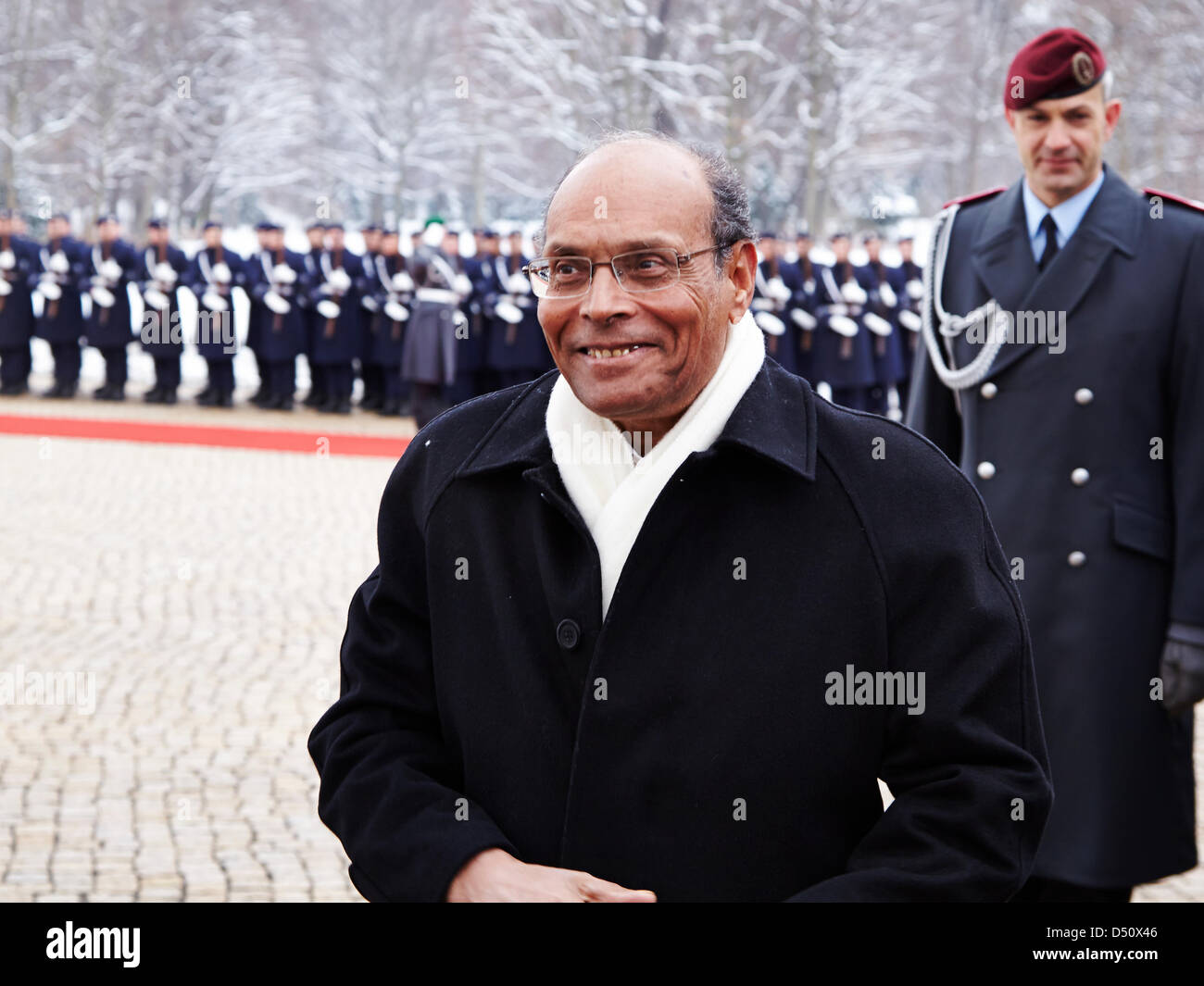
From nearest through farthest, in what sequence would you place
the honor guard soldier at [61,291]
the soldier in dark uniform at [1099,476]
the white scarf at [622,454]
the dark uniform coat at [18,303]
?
the white scarf at [622,454]
the soldier in dark uniform at [1099,476]
the honor guard soldier at [61,291]
the dark uniform coat at [18,303]

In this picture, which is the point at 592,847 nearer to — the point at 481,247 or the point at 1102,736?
the point at 1102,736

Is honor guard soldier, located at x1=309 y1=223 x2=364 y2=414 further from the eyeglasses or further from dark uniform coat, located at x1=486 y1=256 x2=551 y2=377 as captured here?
the eyeglasses

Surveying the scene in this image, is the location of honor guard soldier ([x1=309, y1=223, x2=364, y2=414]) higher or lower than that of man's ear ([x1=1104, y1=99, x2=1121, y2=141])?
lower

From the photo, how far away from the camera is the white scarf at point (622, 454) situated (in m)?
2.23

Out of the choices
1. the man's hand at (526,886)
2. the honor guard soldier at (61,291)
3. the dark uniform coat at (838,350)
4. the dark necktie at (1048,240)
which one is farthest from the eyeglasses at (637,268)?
the honor guard soldier at (61,291)

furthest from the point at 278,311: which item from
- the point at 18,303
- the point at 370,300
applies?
the point at 18,303

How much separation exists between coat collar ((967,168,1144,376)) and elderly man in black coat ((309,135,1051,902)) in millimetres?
1829

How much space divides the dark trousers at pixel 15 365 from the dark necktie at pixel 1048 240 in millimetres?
17289

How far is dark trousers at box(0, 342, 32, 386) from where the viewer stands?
19.7 metres

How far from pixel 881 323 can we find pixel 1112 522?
48.9 ft

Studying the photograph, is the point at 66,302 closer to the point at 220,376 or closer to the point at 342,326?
the point at 220,376

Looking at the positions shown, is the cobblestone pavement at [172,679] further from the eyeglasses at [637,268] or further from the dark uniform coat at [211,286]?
the dark uniform coat at [211,286]

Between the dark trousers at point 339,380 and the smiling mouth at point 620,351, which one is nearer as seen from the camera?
the smiling mouth at point 620,351

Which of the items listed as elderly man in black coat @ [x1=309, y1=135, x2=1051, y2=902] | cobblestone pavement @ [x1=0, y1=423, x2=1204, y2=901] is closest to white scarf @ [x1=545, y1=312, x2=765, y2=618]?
elderly man in black coat @ [x1=309, y1=135, x2=1051, y2=902]
